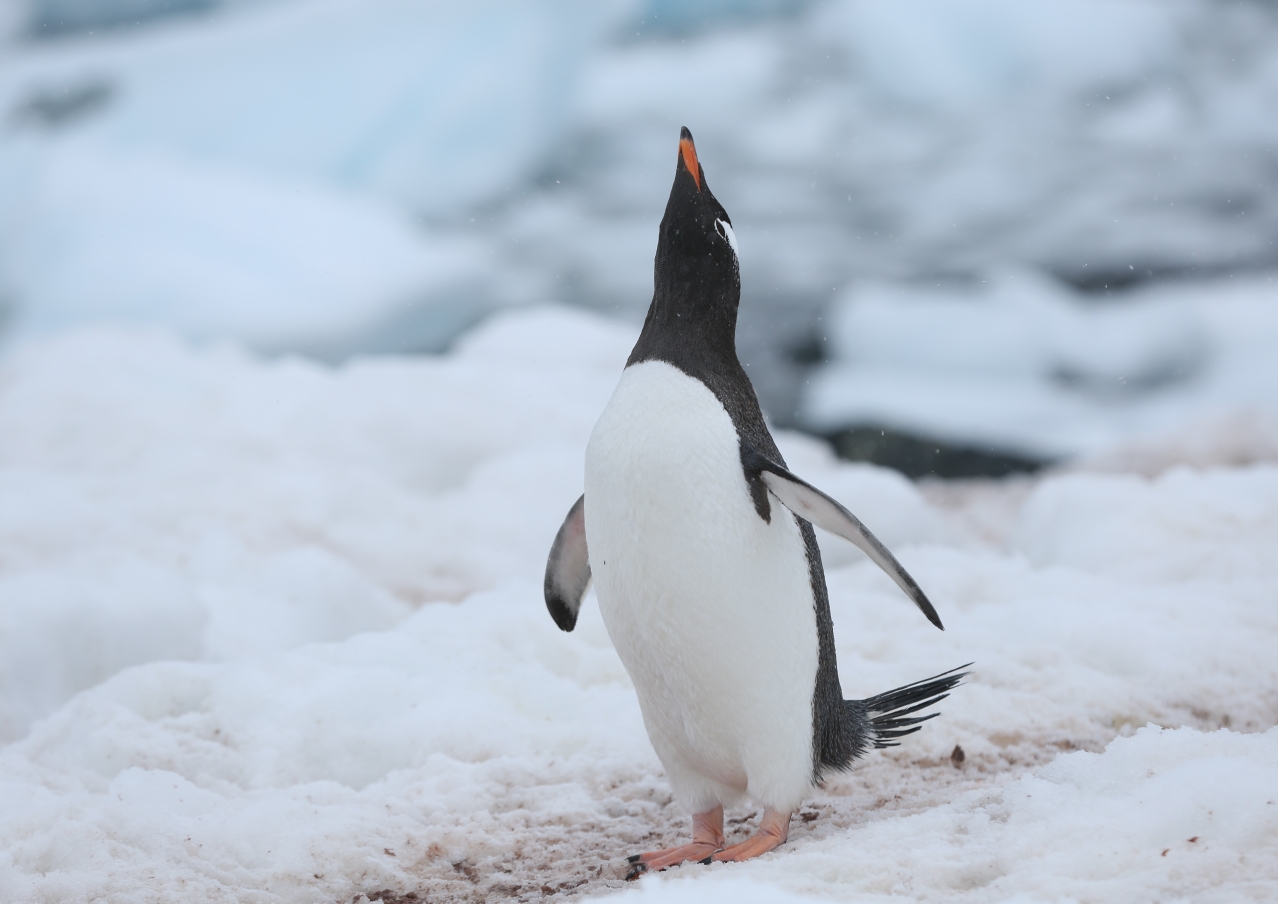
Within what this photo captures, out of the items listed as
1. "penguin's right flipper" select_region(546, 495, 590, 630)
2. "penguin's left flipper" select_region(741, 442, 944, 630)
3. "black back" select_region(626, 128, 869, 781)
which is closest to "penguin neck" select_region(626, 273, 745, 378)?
"black back" select_region(626, 128, 869, 781)

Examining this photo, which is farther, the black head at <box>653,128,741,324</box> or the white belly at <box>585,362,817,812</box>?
the black head at <box>653,128,741,324</box>

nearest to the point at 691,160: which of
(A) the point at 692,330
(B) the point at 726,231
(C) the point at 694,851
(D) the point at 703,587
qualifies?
(B) the point at 726,231

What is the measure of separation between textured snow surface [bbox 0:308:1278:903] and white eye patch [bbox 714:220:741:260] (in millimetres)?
1063

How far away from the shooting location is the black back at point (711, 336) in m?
1.92

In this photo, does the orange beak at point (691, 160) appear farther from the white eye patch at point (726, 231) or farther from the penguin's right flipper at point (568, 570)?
the penguin's right flipper at point (568, 570)

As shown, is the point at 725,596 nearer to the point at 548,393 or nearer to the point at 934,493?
the point at 548,393

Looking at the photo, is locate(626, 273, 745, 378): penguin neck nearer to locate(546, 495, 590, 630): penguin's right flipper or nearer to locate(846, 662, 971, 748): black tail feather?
locate(546, 495, 590, 630): penguin's right flipper

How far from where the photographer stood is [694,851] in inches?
71.9

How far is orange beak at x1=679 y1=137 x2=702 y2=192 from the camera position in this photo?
199 centimetres

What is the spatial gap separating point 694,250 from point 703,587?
24.8 inches

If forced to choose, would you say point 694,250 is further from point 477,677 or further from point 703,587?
point 477,677

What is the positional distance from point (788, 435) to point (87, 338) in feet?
14.2

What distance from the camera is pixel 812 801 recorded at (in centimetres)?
225

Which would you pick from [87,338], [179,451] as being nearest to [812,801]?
[179,451]
